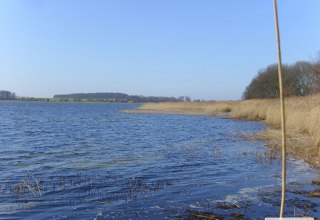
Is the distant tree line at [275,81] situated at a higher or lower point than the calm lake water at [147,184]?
higher

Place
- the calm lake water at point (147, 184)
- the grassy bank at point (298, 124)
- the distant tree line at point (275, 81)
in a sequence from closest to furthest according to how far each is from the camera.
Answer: the calm lake water at point (147, 184) → the grassy bank at point (298, 124) → the distant tree line at point (275, 81)

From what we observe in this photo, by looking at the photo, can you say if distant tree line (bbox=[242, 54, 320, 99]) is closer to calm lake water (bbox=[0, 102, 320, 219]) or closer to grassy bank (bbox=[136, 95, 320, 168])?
grassy bank (bbox=[136, 95, 320, 168])

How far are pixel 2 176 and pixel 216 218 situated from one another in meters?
7.89

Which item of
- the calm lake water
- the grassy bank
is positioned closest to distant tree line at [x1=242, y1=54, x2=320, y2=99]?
the grassy bank

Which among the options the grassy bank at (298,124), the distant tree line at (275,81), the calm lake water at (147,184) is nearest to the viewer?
the calm lake water at (147,184)

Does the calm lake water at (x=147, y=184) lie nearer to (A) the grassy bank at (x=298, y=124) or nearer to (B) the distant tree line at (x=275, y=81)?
(A) the grassy bank at (x=298, y=124)

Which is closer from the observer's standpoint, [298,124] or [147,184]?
[147,184]

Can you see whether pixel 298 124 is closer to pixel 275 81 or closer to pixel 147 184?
pixel 147 184

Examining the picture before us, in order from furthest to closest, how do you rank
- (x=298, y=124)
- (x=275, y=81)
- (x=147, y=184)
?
(x=275, y=81)
(x=298, y=124)
(x=147, y=184)

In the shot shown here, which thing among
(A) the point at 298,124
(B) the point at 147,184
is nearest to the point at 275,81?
(A) the point at 298,124

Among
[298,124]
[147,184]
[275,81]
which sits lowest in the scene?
[147,184]

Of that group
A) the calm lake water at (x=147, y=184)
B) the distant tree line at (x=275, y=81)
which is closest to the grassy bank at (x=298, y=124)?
the calm lake water at (x=147, y=184)

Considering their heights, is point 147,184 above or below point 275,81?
below

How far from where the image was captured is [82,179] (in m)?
12.0
